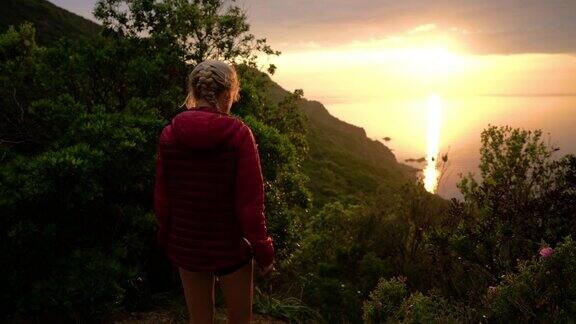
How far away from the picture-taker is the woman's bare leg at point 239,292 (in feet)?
10.9

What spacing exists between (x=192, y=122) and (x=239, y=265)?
101 cm

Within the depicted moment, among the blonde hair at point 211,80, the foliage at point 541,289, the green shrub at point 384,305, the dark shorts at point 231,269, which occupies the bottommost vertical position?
the green shrub at point 384,305

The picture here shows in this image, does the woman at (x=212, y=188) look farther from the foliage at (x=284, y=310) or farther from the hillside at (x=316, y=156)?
the hillside at (x=316, y=156)

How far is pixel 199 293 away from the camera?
3.46m

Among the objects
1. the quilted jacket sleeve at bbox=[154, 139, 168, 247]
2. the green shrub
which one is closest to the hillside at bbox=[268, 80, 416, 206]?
the green shrub

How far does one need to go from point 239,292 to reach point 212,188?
0.82m

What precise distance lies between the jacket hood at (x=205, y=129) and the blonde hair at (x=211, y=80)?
12 centimetres

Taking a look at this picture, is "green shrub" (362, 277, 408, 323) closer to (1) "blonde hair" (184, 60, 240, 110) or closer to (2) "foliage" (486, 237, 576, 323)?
(2) "foliage" (486, 237, 576, 323)

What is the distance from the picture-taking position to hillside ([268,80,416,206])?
61.7 metres

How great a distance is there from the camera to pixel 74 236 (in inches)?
246

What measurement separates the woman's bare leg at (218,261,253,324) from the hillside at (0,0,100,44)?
64.1 metres

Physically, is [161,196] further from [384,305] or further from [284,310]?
[284,310]

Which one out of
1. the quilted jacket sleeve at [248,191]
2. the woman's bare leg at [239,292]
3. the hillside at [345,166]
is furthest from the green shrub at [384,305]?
the hillside at [345,166]

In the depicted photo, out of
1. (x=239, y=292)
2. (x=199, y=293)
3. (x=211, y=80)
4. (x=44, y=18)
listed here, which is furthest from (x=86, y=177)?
(x=44, y=18)
